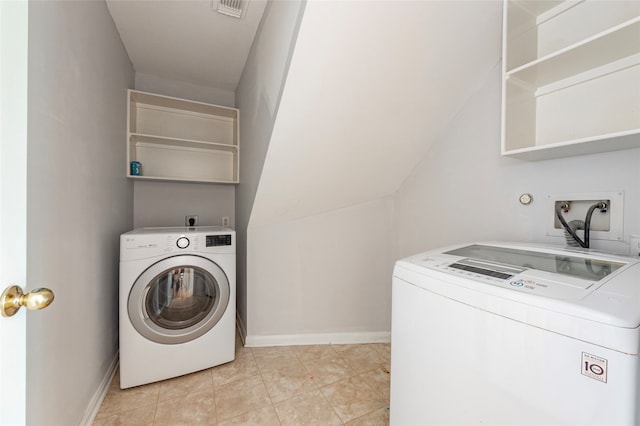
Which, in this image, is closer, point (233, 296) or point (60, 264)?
point (60, 264)

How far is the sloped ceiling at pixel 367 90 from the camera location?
3.58 feet

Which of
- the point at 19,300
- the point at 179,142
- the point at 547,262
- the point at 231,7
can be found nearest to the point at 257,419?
the point at 19,300

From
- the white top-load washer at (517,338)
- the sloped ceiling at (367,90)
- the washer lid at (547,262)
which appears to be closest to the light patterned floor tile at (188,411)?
the white top-load washer at (517,338)

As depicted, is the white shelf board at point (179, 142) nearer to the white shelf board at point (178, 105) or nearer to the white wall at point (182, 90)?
the white shelf board at point (178, 105)

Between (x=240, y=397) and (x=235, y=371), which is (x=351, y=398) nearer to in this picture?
(x=240, y=397)

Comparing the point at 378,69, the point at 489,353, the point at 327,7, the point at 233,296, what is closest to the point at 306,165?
the point at 378,69

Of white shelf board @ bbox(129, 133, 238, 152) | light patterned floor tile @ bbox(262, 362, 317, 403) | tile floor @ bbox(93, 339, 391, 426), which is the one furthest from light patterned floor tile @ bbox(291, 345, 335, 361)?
white shelf board @ bbox(129, 133, 238, 152)

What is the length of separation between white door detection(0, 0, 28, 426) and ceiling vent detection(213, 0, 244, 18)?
1340 millimetres

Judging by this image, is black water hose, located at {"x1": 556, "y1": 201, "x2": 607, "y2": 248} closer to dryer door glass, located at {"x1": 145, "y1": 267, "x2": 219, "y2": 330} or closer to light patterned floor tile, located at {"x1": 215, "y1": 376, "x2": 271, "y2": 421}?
light patterned floor tile, located at {"x1": 215, "y1": 376, "x2": 271, "y2": 421}

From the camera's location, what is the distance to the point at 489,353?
2.33ft

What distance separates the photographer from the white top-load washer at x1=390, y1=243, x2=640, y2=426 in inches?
20.4

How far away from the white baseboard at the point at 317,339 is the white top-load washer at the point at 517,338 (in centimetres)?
108

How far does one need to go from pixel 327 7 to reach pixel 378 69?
0.37m

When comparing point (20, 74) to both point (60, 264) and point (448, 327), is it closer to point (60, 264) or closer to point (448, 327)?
point (60, 264)
